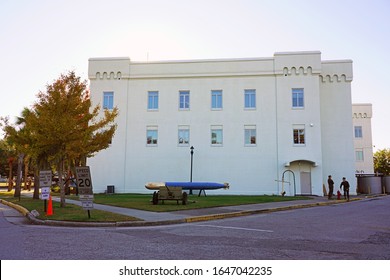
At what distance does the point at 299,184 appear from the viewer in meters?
34.3

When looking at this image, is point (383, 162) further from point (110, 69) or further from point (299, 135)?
point (110, 69)

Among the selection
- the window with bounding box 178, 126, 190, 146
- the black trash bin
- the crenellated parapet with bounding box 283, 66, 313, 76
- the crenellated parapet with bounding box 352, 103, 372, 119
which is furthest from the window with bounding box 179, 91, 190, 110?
the crenellated parapet with bounding box 352, 103, 372, 119

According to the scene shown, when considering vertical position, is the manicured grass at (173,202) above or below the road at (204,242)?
above

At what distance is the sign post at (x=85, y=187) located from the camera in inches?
539

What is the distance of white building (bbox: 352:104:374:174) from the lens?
51.8 meters

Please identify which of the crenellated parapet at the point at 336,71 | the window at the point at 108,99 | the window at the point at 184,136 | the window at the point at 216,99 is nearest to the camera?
the window at the point at 184,136

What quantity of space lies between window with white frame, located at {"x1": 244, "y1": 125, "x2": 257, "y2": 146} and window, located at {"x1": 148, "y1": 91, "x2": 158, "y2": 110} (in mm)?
9217

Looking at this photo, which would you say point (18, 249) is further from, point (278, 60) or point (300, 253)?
point (278, 60)

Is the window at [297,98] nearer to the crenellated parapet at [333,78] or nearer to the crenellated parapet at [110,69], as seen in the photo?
the crenellated parapet at [333,78]

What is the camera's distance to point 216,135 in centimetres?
3578

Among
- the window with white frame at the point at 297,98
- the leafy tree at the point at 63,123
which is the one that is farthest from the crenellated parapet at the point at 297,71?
the leafy tree at the point at 63,123

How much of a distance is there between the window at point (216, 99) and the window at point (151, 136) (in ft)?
20.1

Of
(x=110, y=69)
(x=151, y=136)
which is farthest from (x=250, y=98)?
(x=110, y=69)

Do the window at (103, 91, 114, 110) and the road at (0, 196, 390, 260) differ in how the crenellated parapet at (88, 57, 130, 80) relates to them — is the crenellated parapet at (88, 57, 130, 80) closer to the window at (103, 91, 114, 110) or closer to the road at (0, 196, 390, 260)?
the window at (103, 91, 114, 110)
